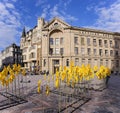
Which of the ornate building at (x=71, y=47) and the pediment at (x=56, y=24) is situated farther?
the pediment at (x=56, y=24)

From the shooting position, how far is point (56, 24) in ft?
190

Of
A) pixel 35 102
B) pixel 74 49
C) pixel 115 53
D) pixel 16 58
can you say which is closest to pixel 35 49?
pixel 74 49

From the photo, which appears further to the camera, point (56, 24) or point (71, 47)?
Result: point (56, 24)

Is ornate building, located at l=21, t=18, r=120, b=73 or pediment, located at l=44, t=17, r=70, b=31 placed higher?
pediment, located at l=44, t=17, r=70, b=31

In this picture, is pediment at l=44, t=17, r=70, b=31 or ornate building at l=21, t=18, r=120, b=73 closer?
ornate building at l=21, t=18, r=120, b=73

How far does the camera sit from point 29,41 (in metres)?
76.0

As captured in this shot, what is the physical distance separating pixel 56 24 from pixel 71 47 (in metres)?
8.83

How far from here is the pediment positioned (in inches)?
2255

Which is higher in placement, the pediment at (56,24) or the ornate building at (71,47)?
the pediment at (56,24)

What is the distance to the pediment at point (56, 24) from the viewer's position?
188 ft

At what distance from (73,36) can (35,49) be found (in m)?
15.1

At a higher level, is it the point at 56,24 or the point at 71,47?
the point at 56,24

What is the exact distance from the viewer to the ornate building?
187ft

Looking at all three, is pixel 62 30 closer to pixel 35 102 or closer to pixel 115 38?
pixel 115 38
